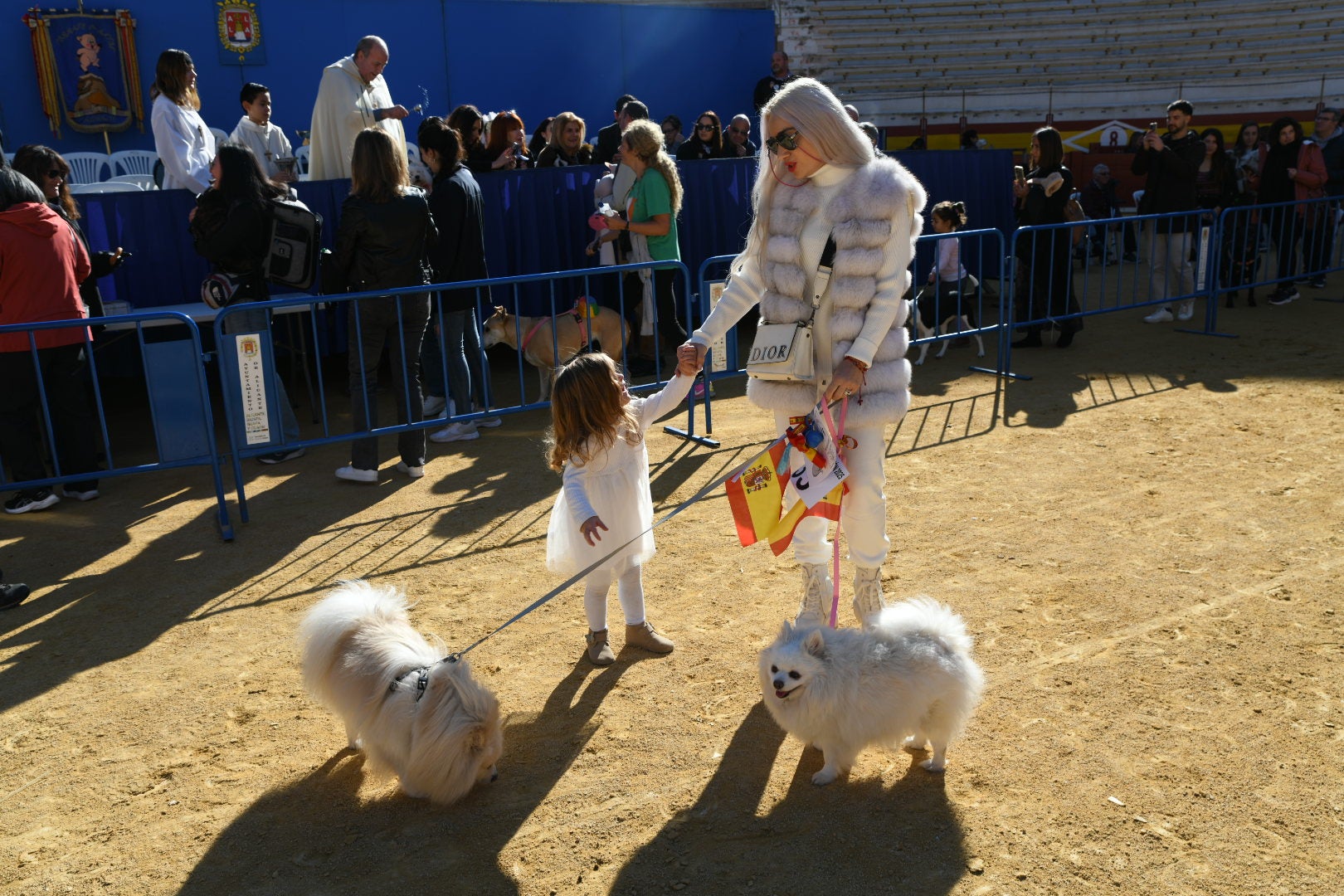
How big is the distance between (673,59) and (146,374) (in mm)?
14410

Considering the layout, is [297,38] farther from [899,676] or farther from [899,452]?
[899,676]

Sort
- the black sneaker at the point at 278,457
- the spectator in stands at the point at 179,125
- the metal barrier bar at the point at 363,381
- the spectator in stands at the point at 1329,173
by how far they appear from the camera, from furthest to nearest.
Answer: the spectator in stands at the point at 1329,173 < the spectator in stands at the point at 179,125 < the black sneaker at the point at 278,457 < the metal barrier bar at the point at 363,381

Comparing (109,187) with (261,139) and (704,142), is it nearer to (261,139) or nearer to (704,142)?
(261,139)

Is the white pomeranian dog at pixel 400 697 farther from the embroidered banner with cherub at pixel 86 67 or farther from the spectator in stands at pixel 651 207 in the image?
the embroidered banner with cherub at pixel 86 67

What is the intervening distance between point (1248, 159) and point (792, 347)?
12.8 m

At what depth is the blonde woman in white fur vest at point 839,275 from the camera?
354 cm

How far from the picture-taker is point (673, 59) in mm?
18375

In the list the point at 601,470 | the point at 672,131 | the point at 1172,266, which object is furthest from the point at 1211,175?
the point at 601,470

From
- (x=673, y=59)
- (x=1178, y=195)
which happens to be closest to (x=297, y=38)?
(x=673, y=59)

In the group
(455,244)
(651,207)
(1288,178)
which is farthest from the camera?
(1288,178)

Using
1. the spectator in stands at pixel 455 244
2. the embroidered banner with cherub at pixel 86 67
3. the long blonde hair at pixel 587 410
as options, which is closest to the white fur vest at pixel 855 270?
the long blonde hair at pixel 587 410

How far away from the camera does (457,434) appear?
25.4 feet

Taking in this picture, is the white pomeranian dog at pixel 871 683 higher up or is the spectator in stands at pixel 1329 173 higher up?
the spectator in stands at pixel 1329 173

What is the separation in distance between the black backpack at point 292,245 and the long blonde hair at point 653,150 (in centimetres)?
247
